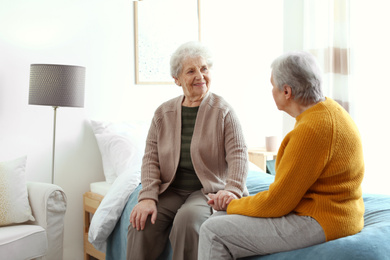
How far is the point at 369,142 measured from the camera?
136 inches

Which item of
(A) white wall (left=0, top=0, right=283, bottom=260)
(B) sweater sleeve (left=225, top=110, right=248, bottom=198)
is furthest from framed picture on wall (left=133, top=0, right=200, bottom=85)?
(B) sweater sleeve (left=225, top=110, right=248, bottom=198)

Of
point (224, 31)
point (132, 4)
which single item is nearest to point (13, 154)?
point (132, 4)

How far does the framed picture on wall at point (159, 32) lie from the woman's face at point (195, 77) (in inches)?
53.7

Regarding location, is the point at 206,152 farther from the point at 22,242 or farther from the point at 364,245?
the point at 22,242

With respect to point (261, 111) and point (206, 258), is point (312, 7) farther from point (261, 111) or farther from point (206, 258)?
point (206, 258)

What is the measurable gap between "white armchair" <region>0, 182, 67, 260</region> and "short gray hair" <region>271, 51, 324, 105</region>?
154 centimetres

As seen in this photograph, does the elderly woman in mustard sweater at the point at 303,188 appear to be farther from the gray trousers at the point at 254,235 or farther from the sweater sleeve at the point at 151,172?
the sweater sleeve at the point at 151,172

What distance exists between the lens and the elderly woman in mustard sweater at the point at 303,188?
4.64 ft

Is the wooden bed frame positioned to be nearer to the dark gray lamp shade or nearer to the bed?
the bed

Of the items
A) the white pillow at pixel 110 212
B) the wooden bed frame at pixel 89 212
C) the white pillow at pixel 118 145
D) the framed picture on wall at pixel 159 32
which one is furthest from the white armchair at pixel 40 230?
the framed picture on wall at pixel 159 32

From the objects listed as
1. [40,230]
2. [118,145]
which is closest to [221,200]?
[40,230]

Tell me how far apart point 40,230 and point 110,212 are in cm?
39

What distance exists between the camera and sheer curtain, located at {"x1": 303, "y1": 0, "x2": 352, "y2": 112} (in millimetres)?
3598

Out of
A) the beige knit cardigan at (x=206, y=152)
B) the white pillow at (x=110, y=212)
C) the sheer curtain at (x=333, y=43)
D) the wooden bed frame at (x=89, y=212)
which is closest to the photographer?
the beige knit cardigan at (x=206, y=152)
